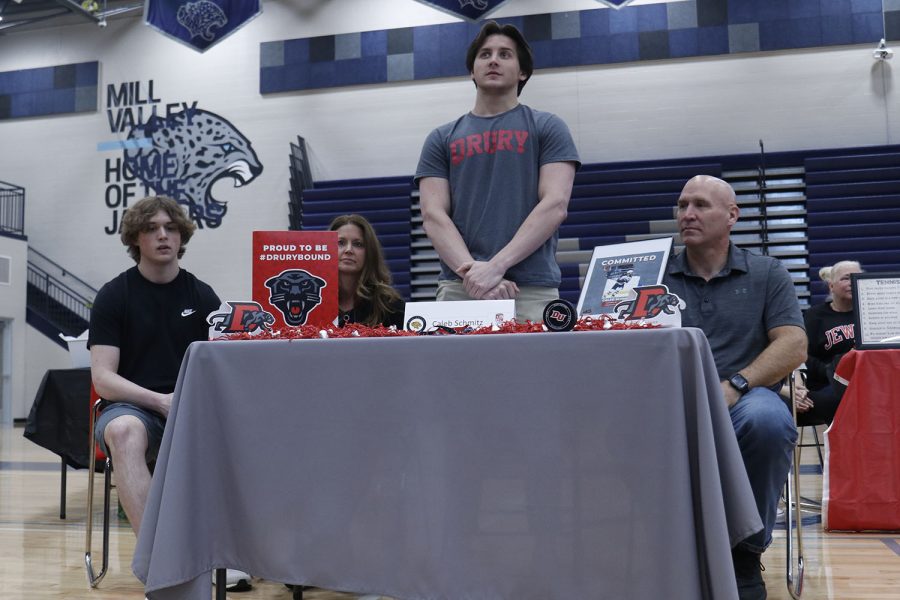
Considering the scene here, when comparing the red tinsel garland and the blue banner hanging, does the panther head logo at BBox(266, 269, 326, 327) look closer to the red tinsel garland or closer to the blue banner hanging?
the red tinsel garland

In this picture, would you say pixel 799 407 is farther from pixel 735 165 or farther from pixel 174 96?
pixel 174 96

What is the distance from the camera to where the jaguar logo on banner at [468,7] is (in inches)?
302

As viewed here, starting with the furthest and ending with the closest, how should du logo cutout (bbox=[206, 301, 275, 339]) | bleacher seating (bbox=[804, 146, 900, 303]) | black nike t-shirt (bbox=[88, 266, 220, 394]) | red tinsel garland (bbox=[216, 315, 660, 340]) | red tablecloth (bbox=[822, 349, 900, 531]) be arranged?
bleacher seating (bbox=[804, 146, 900, 303])
red tablecloth (bbox=[822, 349, 900, 531])
black nike t-shirt (bbox=[88, 266, 220, 394])
du logo cutout (bbox=[206, 301, 275, 339])
red tinsel garland (bbox=[216, 315, 660, 340])

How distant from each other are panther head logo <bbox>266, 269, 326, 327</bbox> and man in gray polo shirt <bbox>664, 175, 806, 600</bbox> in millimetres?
1016

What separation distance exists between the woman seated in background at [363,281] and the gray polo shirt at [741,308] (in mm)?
933

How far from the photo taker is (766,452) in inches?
73.3

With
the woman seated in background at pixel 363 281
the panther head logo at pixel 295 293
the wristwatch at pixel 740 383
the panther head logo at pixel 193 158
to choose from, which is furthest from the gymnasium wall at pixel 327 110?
the panther head logo at pixel 295 293

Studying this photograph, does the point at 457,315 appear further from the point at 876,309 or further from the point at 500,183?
the point at 876,309

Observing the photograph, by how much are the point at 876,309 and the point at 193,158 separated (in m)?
9.76

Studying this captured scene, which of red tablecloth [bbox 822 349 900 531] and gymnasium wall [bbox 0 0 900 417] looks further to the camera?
gymnasium wall [bbox 0 0 900 417]

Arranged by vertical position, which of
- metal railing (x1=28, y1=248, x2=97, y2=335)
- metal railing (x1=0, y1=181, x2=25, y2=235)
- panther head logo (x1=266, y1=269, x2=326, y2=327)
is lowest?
panther head logo (x1=266, y1=269, x2=326, y2=327)

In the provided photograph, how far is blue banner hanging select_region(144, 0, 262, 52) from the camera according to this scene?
25.4 ft

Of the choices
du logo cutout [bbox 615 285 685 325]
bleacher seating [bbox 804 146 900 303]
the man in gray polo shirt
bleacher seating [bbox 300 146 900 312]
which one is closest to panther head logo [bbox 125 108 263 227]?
bleacher seating [bbox 300 146 900 312]

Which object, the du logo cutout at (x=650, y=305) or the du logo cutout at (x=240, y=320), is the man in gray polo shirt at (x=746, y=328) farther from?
the du logo cutout at (x=240, y=320)
